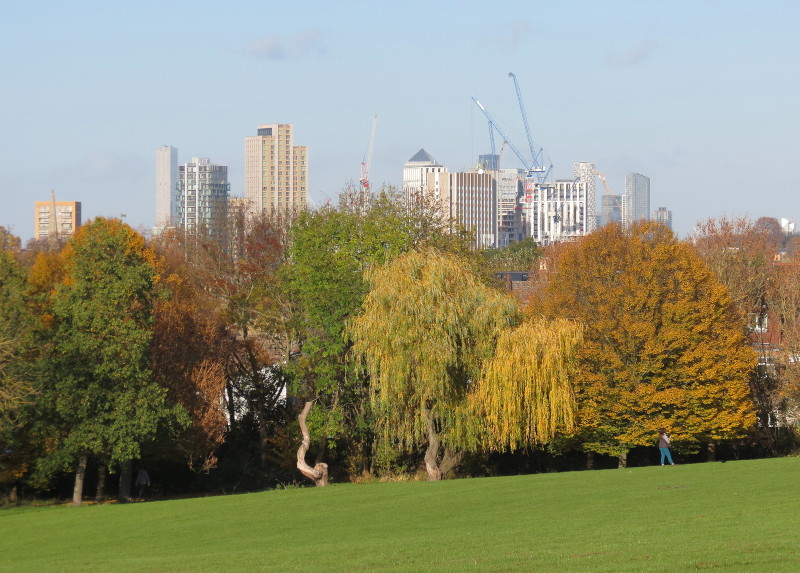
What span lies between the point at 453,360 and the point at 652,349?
35.8 feet

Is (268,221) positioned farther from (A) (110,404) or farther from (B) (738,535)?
(B) (738,535)

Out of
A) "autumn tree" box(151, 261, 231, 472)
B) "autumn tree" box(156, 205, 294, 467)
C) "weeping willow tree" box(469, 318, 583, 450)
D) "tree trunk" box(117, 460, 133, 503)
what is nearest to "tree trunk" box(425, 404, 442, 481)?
"weeping willow tree" box(469, 318, 583, 450)

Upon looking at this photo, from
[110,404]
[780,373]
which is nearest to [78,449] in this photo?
[110,404]

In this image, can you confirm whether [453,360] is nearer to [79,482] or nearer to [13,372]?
[79,482]

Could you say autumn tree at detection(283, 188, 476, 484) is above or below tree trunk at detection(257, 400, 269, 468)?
above

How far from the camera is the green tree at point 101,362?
40.0m

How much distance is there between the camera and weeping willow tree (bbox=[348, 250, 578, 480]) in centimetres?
4044

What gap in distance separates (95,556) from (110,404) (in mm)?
17039

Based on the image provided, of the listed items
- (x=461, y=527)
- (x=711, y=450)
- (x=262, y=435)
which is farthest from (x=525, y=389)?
(x=262, y=435)

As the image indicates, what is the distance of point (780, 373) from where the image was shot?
52.3 meters

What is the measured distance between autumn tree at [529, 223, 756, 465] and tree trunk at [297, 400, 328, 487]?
11631mm

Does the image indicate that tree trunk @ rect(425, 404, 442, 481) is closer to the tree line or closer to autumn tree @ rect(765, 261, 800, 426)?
the tree line

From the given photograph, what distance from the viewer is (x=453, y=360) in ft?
133

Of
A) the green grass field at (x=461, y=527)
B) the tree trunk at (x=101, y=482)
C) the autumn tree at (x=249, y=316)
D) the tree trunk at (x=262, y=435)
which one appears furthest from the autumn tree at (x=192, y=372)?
the green grass field at (x=461, y=527)
